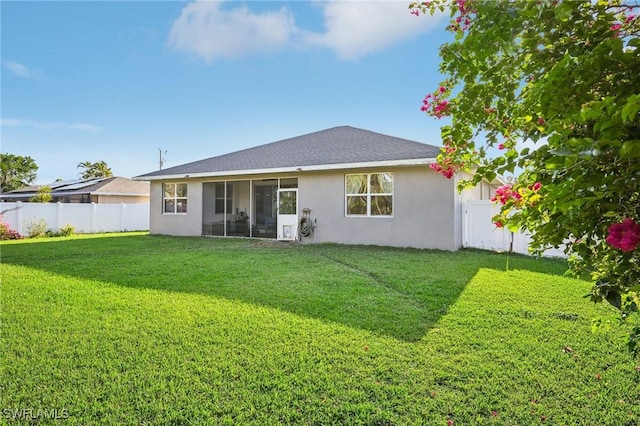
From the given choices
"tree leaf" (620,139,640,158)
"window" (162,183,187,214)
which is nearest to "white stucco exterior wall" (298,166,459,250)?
"window" (162,183,187,214)

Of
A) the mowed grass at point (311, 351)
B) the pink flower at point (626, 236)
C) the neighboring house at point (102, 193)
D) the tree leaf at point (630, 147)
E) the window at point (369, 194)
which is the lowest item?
the mowed grass at point (311, 351)

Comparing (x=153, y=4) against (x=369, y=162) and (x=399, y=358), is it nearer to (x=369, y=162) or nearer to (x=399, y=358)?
(x=369, y=162)

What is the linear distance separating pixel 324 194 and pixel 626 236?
11399 mm

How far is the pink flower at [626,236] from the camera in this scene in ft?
3.67

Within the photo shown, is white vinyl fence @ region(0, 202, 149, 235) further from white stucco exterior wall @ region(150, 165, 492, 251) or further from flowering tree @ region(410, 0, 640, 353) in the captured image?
flowering tree @ region(410, 0, 640, 353)

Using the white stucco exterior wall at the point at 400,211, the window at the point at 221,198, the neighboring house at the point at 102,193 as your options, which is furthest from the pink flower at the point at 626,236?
the neighboring house at the point at 102,193

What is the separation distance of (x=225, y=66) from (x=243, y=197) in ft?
19.6

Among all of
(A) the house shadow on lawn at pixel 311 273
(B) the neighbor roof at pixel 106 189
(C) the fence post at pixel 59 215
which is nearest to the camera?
(A) the house shadow on lawn at pixel 311 273

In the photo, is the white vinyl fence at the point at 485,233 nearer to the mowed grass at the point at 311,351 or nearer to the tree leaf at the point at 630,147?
the mowed grass at the point at 311,351

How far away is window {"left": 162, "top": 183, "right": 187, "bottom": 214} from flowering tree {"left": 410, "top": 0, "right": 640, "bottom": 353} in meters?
14.8

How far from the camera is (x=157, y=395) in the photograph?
2711 millimetres

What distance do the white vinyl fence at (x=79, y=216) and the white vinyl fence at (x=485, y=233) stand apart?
56.9 feet

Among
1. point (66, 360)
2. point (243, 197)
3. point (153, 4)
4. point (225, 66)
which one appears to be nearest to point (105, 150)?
point (243, 197)

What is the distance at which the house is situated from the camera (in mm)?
10836
